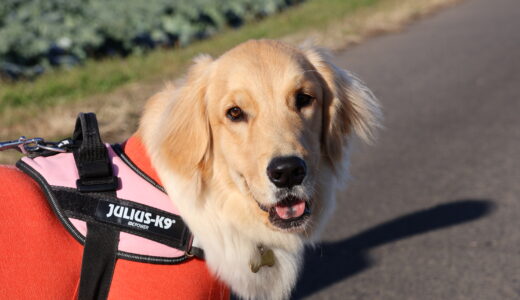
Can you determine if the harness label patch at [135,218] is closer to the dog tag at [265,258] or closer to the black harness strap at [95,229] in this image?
the black harness strap at [95,229]

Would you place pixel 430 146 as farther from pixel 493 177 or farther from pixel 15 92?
pixel 15 92

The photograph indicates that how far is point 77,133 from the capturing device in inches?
117

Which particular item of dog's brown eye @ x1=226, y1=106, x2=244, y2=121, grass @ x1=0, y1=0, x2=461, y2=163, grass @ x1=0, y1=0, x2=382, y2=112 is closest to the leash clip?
dog's brown eye @ x1=226, y1=106, x2=244, y2=121

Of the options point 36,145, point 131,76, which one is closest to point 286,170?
point 36,145

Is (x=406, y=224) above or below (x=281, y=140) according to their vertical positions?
below

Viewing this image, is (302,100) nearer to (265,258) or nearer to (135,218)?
(265,258)

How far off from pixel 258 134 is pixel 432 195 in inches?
113

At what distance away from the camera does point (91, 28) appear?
10.8 m

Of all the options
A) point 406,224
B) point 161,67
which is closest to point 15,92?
point 161,67

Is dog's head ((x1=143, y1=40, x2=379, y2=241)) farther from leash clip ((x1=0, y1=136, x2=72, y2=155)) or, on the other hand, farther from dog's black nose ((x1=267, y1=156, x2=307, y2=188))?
leash clip ((x1=0, y1=136, x2=72, y2=155))

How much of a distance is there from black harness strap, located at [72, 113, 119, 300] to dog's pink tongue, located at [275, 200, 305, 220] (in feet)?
2.29

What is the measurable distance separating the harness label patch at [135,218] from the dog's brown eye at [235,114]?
557 mm

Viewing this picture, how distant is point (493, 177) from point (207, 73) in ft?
11.0

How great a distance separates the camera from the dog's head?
2887 millimetres
